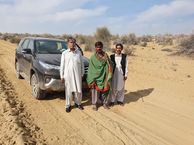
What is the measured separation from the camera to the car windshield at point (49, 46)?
30.3 feet

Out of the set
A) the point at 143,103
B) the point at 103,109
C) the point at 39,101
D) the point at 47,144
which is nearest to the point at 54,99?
the point at 39,101

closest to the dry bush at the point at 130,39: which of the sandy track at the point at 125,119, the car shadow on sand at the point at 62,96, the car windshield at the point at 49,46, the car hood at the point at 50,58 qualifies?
the sandy track at the point at 125,119

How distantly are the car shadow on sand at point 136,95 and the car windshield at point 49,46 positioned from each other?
263 cm

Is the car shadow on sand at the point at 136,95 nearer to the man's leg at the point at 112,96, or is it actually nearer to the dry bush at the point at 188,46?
the man's leg at the point at 112,96

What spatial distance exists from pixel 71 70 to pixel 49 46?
2518 millimetres

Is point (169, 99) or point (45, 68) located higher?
point (45, 68)

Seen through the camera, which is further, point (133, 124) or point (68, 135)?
point (133, 124)

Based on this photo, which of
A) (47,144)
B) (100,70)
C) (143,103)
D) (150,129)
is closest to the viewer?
(47,144)

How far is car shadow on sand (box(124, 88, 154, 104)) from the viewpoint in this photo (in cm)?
879

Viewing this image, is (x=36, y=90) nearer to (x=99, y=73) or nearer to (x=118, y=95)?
(x=99, y=73)

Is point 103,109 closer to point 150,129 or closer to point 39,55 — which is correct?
point 150,129

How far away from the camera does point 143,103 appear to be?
8461 mm

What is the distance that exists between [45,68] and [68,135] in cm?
267

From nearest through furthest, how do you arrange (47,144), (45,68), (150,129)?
(47,144), (150,129), (45,68)
